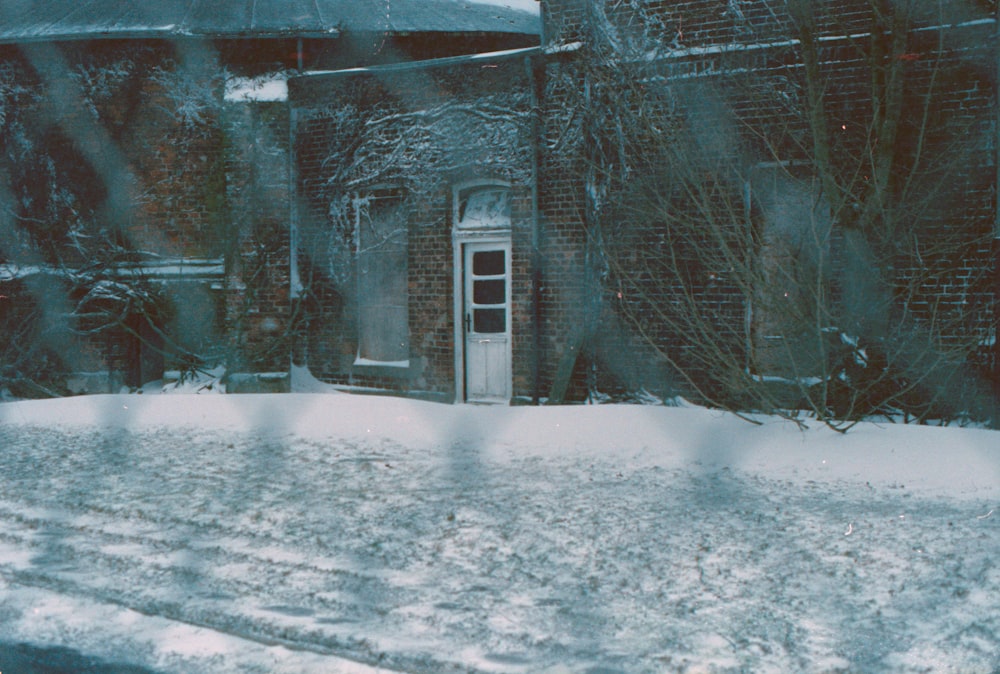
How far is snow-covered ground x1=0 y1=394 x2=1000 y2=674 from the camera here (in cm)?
427

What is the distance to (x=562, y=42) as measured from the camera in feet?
39.6

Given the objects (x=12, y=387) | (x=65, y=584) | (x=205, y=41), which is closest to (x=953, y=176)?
(x=65, y=584)

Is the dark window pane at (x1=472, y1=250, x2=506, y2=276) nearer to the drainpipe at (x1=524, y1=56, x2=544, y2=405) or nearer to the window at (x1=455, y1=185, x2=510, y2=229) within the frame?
the window at (x1=455, y1=185, x2=510, y2=229)

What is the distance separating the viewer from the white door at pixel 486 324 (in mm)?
12901

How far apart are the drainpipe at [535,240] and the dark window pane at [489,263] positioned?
28.1 inches

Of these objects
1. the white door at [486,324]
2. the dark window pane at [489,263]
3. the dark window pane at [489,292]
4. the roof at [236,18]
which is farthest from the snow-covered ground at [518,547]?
the roof at [236,18]

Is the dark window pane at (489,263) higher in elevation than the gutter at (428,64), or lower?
lower

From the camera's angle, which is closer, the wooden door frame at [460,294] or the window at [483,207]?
the window at [483,207]

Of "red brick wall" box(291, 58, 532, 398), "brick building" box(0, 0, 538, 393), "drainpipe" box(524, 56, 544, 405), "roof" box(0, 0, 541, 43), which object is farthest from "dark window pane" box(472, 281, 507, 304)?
"roof" box(0, 0, 541, 43)

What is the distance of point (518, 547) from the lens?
5.74 m

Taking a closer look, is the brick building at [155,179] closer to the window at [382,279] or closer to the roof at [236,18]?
the roof at [236,18]

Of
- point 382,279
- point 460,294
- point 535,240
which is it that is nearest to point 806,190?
point 535,240

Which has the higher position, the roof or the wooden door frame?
the roof

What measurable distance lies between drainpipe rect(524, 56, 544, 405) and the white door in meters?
0.57
